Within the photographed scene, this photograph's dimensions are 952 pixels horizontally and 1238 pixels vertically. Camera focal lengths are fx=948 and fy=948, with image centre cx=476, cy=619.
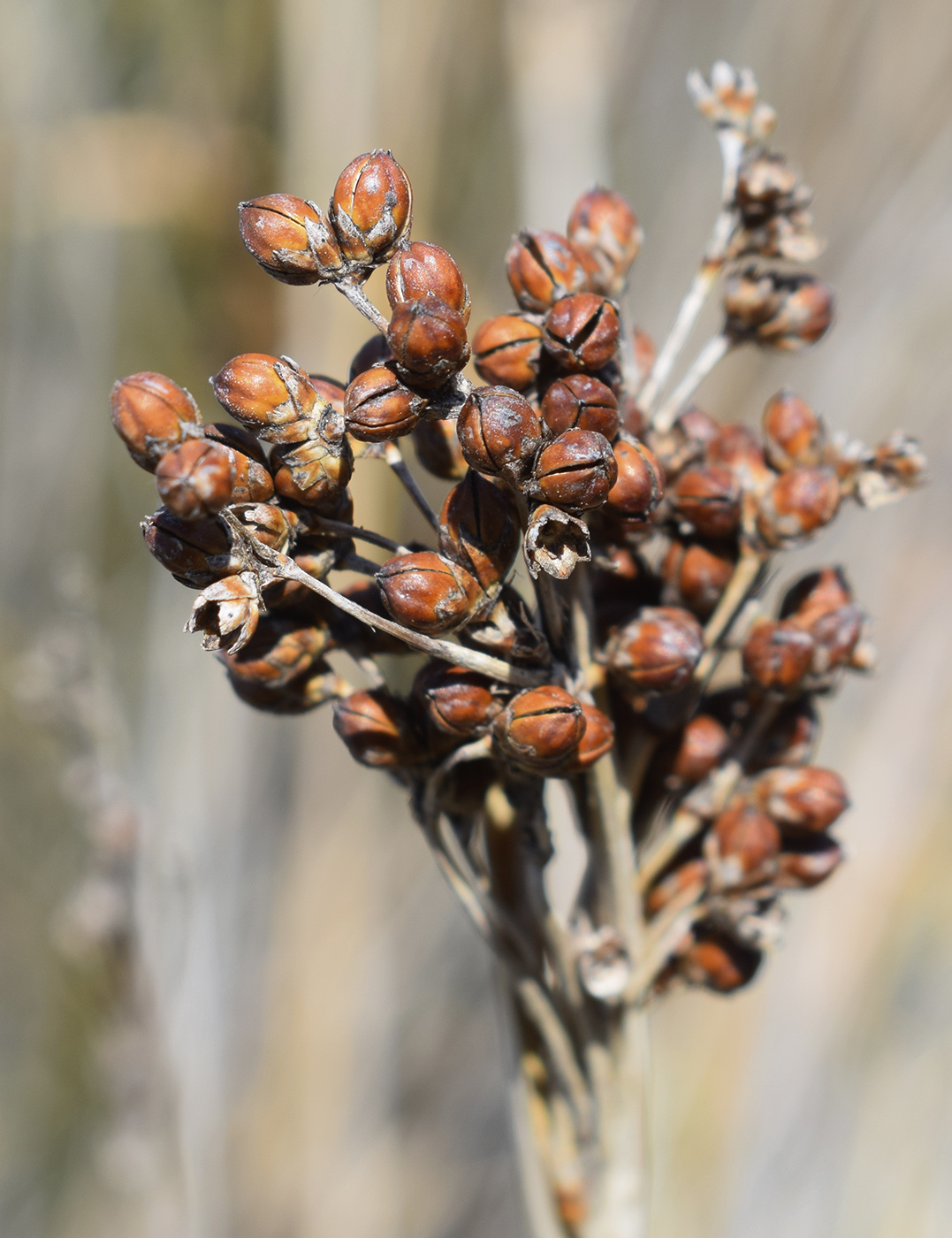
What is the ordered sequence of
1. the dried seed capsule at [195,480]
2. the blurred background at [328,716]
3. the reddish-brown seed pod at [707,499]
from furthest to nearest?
1. the blurred background at [328,716]
2. the reddish-brown seed pod at [707,499]
3. the dried seed capsule at [195,480]

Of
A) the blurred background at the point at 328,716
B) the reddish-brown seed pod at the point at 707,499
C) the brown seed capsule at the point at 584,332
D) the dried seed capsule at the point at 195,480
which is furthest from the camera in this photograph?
the blurred background at the point at 328,716

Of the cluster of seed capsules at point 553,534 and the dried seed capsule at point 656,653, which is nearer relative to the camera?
the cluster of seed capsules at point 553,534

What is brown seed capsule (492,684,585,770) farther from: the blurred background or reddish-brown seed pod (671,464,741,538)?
the blurred background

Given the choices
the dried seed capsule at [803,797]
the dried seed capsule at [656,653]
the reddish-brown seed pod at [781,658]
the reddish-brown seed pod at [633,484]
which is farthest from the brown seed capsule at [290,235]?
the dried seed capsule at [803,797]

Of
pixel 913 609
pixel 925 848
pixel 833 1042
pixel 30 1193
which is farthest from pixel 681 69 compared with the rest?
pixel 30 1193

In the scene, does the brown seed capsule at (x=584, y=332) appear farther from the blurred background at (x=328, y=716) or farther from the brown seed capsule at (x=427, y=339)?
the blurred background at (x=328, y=716)

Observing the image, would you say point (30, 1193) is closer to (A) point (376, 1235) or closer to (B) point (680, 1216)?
(A) point (376, 1235)

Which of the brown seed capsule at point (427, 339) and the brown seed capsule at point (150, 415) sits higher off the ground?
the brown seed capsule at point (427, 339)

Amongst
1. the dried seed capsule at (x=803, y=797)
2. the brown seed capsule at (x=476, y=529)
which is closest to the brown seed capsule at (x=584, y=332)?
the brown seed capsule at (x=476, y=529)
